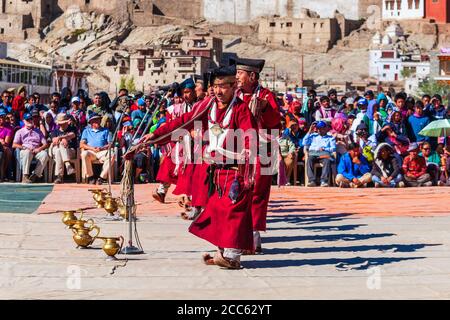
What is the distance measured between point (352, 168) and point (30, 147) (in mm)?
4537

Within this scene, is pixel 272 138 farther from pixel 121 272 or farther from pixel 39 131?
pixel 39 131

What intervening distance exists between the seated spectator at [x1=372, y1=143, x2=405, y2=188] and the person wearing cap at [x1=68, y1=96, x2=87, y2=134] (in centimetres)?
429

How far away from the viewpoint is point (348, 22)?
105 m

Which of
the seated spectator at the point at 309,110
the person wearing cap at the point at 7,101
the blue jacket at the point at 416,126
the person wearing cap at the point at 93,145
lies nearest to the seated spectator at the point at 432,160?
the blue jacket at the point at 416,126

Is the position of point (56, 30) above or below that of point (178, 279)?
above

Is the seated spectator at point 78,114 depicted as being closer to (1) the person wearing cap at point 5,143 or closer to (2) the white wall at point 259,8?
(1) the person wearing cap at point 5,143

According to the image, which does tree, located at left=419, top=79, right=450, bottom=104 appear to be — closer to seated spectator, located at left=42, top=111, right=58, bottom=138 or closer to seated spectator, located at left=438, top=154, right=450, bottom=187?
seated spectator, located at left=438, top=154, right=450, bottom=187

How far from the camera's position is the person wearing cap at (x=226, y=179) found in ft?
29.1

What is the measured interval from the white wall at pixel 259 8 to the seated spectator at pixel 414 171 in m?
90.3

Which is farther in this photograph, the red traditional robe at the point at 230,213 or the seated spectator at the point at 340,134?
the seated spectator at the point at 340,134
